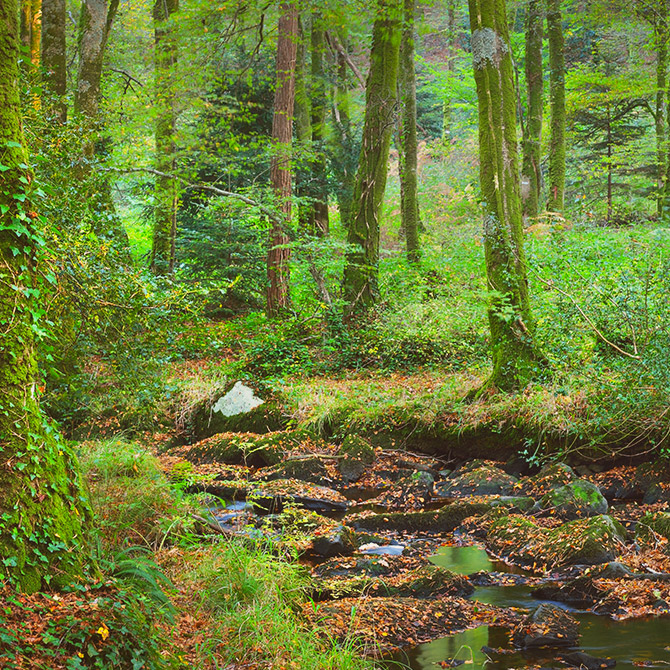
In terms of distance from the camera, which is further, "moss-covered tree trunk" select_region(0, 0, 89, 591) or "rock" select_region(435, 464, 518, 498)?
"rock" select_region(435, 464, 518, 498)

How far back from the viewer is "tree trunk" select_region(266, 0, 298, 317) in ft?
43.2

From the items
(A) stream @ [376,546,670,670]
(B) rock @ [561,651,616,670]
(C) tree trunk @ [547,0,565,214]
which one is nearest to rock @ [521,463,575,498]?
(A) stream @ [376,546,670,670]

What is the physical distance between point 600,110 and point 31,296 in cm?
2222

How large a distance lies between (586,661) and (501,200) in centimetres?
614

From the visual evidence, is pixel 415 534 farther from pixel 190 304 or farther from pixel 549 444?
pixel 190 304

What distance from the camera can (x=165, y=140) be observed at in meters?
13.2

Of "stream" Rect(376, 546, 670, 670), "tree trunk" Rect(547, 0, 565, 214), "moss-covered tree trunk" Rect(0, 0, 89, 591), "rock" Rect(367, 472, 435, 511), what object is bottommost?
"rock" Rect(367, 472, 435, 511)

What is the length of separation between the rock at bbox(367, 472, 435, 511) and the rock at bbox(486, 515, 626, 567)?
134 centimetres

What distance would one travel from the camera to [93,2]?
998cm

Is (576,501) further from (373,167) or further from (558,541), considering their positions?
(373,167)

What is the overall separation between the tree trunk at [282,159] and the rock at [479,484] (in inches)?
243

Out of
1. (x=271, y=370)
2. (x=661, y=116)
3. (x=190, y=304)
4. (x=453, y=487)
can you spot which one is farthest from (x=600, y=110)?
(x=190, y=304)

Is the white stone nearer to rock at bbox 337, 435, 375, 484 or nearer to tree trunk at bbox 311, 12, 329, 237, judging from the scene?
rock at bbox 337, 435, 375, 484

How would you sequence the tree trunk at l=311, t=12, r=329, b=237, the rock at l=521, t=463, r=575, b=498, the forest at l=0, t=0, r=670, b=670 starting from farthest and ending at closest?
1. the tree trunk at l=311, t=12, r=329, b=237
2. the rock at l=521, t=463, r=575, b=498
3. the forest at l=0, t=0, r=670, b=670
